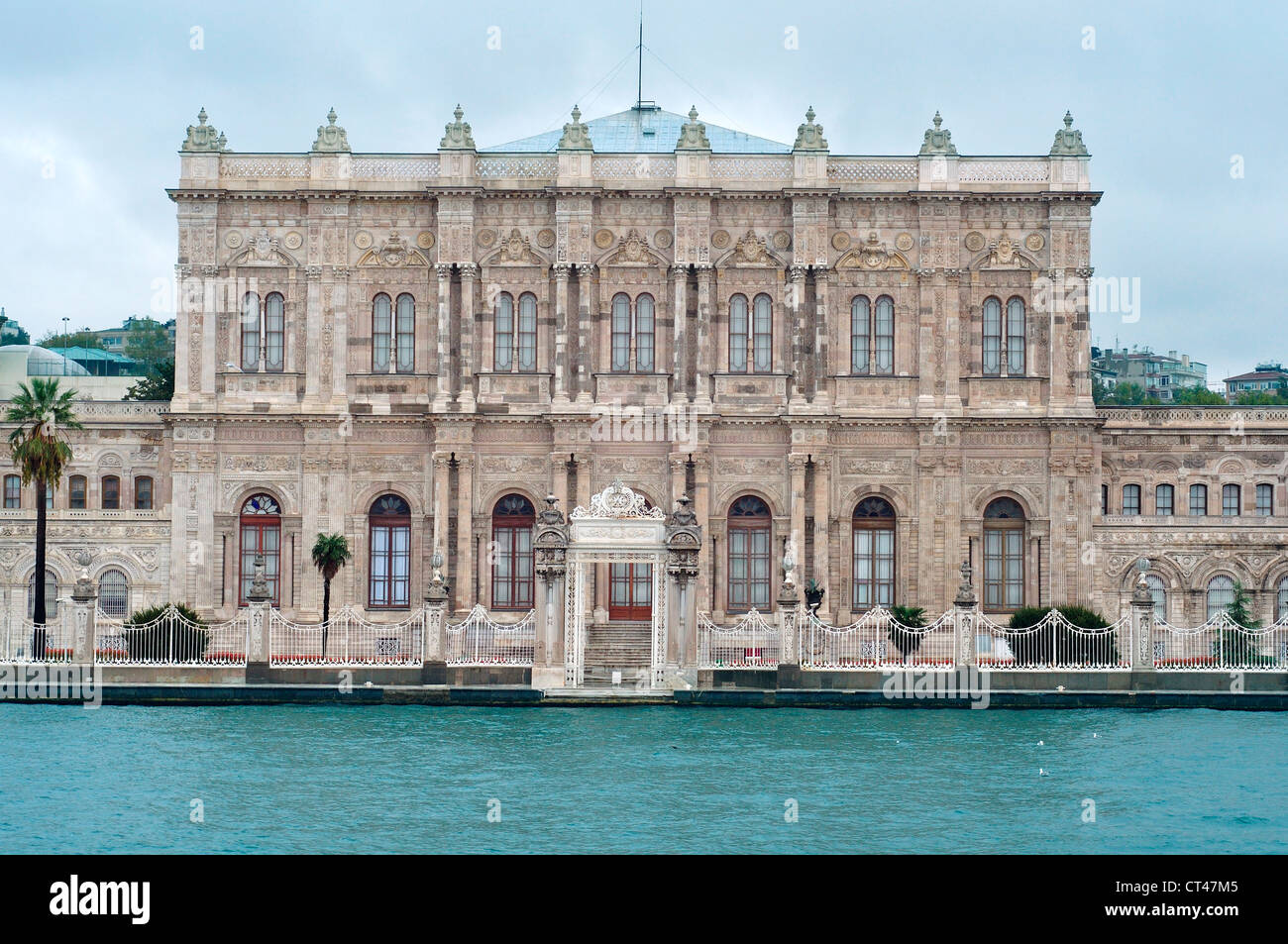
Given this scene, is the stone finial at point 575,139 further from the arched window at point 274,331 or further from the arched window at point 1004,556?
the arched window at point 1004,556

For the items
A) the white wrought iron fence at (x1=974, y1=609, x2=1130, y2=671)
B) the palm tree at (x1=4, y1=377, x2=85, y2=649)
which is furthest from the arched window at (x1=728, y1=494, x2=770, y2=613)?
the palm tree at (x1=4, y1=377, x2=85, y2=649)

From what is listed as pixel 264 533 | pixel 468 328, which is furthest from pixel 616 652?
pixel 264 533

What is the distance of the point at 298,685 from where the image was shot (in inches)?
1289

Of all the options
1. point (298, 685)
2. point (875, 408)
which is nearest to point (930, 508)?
point (875, 408)

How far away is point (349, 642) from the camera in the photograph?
3725 centimetres

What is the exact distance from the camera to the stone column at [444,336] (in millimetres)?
42844

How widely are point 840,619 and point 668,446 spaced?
5865 mm

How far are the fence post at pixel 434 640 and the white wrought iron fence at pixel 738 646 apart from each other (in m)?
4.85

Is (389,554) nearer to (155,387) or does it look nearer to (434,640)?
(434,640)

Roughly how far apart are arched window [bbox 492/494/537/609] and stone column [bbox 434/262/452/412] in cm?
299

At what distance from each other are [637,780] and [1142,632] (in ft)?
41.0

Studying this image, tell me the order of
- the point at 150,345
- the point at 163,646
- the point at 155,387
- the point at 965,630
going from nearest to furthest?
1. the point at 965,630
2. the point at 163,646
3. the point at 155,387
4. the point at 150,345

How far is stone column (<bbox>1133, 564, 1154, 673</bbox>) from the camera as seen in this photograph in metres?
33.1

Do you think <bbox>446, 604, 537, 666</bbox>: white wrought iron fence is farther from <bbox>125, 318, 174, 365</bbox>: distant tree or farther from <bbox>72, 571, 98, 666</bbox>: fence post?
<bbox>125, 318, 174, 365</bbox>: distant tree
